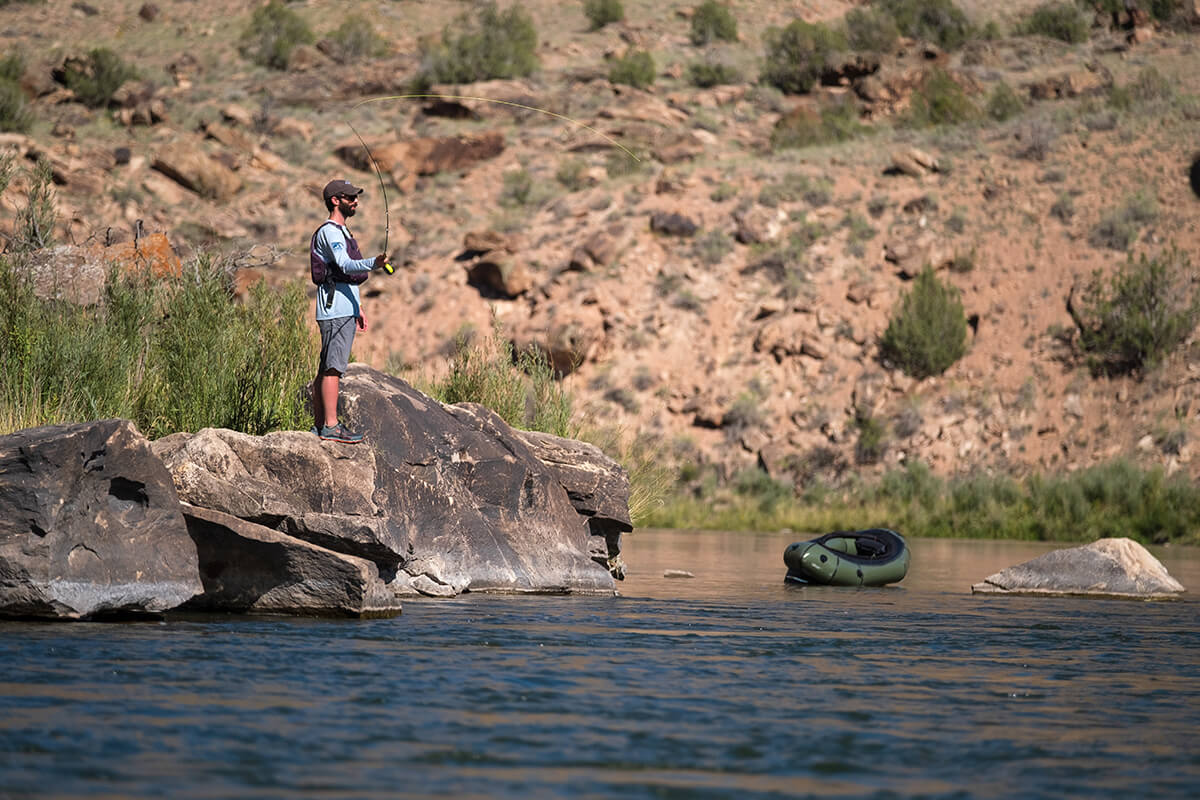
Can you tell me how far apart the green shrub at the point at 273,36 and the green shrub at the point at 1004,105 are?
2710 cm

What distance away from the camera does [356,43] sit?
187ft

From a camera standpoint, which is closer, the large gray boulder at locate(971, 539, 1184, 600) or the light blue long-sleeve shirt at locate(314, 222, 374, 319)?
the light blue long-sleeve shirt at locate(314, 222, 374, 319)

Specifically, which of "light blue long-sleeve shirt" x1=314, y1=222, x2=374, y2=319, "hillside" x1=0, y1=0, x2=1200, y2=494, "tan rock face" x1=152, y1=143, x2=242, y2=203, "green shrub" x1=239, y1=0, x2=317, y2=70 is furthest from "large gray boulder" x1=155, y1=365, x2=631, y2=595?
"green shrub" x1=239, y1=0, x2=317, y2=70

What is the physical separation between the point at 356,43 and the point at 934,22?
2295cm

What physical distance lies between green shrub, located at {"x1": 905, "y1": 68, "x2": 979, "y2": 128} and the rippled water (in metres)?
37.6

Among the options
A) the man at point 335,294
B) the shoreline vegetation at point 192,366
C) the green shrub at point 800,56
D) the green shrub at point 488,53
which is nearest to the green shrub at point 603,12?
the green shrub at point 488,53

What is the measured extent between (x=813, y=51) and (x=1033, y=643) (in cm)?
4512

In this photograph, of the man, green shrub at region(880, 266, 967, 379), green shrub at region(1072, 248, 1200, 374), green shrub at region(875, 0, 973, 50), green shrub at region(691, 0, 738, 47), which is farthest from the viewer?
green shrub at region(691, 0, 738, 47)

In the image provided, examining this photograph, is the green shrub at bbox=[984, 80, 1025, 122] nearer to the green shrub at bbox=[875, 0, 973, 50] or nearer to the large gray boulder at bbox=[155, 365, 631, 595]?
the green shrub at bbox=[875, 0, 973, 50]

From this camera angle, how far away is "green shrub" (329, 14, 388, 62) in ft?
186

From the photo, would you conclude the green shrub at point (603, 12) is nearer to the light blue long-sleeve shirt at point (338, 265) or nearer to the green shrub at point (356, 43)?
the green shrub at point (356, 43)

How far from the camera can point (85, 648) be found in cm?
817

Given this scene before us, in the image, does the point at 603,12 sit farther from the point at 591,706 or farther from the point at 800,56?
the point at 591,706

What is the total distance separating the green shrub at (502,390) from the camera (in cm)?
1759
